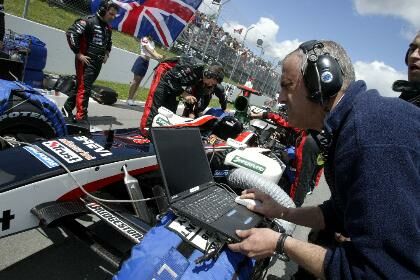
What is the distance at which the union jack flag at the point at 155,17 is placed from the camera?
9094 millimetres

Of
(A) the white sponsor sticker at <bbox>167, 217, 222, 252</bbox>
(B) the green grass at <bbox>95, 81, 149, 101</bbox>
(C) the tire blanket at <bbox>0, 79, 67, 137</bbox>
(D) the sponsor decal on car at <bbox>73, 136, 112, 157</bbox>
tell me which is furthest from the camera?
(B) the green grass at <bbox>95, 81, 149, 101</bbox>

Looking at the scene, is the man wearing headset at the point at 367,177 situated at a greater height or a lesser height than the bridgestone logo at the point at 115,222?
greater

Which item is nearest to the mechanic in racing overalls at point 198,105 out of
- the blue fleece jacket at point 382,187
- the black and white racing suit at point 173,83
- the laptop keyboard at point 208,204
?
the black and white racing suit at point 173,83

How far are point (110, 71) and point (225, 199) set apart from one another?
938cm

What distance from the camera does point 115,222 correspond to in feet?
6.75

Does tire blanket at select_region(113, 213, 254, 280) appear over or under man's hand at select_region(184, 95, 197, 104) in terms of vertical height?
under

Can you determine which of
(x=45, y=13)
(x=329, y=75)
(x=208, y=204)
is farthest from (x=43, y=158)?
(x=45, y=13)

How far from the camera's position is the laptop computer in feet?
5.56

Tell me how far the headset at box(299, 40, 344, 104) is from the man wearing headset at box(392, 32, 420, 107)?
1.55 meters

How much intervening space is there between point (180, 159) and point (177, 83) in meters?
2.50

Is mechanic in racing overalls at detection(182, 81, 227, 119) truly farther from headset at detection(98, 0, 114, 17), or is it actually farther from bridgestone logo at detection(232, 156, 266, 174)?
headset at detection(98, 0, 114, 17)

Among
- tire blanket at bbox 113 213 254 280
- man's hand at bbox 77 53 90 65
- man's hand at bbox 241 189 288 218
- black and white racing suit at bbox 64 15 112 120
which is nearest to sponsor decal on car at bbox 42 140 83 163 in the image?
tire blanket at bbox 113 213 254 280

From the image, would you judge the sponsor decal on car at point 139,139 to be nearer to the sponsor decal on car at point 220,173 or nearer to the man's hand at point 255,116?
the sponsor decal on car at point 220,173

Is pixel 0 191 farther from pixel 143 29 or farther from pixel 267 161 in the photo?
pixel 143 29
